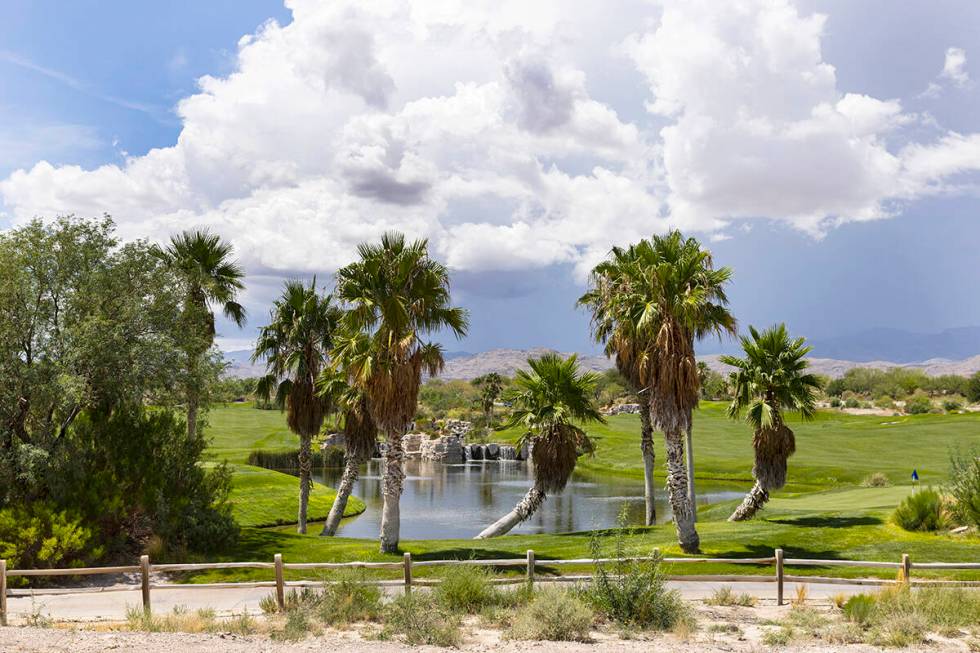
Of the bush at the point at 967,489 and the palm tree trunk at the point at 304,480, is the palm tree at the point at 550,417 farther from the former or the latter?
the bush at the point at 967,489

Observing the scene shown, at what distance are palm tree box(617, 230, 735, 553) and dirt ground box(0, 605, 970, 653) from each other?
8986 millimetres

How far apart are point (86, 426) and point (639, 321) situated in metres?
18.5

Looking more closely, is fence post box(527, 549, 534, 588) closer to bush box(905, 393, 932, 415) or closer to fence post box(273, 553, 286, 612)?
fence post box(273, 553, 286, 612)

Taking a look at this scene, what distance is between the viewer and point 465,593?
53.2 ft

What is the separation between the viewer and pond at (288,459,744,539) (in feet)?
138

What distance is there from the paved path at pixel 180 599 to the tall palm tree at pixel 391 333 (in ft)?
20.9

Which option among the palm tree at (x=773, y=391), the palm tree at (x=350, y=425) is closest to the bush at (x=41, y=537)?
the palm tree at (x=350, y=425)

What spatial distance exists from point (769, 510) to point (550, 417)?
48.9 feet

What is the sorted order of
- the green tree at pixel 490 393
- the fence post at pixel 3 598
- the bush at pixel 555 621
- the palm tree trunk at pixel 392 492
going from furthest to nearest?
1. the green tree at pixel 490 393
2. the palm tree trunk at pixel 392 492
3. the fence post at pixel 3 598
4. the bush at pixel 555 621

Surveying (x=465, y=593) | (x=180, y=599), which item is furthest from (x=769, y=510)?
(x=180, y=599)

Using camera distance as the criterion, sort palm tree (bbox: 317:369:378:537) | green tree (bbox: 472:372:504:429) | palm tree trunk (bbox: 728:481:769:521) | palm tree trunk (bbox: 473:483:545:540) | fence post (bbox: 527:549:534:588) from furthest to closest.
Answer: green tree (bbox: 472:372:504:429), palm tree trunk (bbox: 728:481:769:521), palm tree trunk (bbox: 473:483:545:540), palm tree (bbox: 317:369:378:537), fence post (bbox: 527:549:534:588)

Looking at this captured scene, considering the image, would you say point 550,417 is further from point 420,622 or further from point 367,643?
point 367,643

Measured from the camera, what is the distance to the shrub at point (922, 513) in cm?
2802

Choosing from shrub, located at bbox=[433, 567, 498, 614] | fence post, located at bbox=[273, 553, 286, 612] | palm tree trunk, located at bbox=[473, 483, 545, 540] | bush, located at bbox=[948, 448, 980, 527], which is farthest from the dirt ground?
palm tree trunk, located at bbox=[473, 483, 545, 540]
